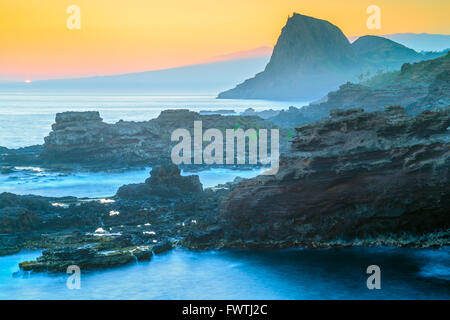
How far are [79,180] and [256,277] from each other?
47273mm

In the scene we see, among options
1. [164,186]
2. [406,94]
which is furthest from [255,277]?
[406,94]

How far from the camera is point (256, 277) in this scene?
40.4 m

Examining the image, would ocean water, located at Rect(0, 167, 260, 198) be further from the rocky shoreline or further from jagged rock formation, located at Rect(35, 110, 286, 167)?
the rocky shoreline

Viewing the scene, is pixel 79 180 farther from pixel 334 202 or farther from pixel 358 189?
pixel 358 189

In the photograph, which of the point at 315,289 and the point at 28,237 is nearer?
the point at 315,289

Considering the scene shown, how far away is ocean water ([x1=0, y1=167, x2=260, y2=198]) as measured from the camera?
72812 millimetres

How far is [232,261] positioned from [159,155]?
57013mm

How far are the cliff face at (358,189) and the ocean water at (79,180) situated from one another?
29.3m

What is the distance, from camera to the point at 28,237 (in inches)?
1889

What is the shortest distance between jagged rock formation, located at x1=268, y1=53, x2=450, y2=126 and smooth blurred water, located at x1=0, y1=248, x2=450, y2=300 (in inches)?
2270

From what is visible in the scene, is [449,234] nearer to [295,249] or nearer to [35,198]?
[295,249]

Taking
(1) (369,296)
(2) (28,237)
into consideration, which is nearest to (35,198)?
(2) (28,237)

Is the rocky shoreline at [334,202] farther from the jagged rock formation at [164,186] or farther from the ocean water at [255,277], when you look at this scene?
the jagged rock formation at [164,186]

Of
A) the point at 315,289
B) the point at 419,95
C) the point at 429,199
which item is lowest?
the point at 315,289
